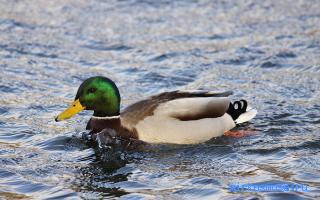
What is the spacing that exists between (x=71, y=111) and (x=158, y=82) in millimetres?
2948

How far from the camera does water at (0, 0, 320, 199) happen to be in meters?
7.71

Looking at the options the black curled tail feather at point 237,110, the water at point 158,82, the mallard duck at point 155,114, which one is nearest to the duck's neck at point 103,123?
the mallard duck at point 155,114

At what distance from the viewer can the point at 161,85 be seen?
11.4m

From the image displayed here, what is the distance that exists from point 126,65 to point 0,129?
11.0 ft

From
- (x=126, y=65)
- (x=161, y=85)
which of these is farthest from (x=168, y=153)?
(x=126, y=65)

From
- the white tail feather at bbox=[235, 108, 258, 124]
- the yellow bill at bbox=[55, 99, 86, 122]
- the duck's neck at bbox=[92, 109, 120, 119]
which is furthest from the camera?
the white tail feather at bbox=[235, 108, 258, 124]

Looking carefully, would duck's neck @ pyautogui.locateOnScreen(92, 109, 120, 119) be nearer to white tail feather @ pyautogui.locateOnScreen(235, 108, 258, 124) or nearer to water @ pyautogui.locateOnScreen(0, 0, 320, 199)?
water @ pyautogui.locateOnScreen(0, 0, 320, 199)

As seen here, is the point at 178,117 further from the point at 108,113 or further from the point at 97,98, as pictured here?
the point at 97,98

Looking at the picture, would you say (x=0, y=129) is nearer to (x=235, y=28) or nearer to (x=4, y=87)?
(x=4, y=87)

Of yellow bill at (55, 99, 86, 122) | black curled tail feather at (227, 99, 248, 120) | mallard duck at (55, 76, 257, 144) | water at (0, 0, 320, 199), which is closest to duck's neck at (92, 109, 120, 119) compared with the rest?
mallard duck at (55, 76, 257, 144)

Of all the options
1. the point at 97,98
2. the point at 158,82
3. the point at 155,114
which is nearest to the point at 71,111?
the point at 97,98

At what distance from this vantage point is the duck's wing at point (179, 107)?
888cm

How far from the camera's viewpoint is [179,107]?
896 centimetres

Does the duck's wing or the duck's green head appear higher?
the duck's green head
